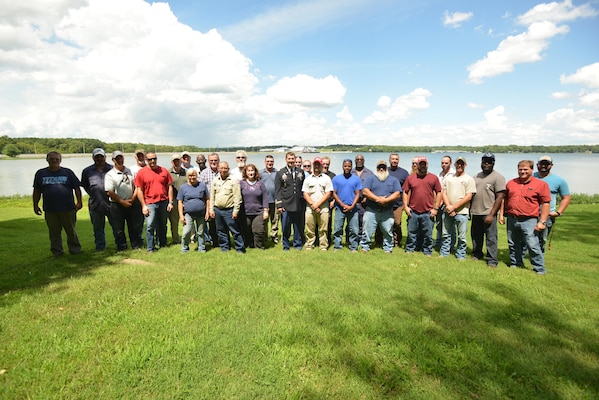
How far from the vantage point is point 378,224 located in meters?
8.10

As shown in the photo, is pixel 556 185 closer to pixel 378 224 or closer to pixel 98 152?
pixel 378 224

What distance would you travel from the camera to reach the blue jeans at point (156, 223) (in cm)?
757

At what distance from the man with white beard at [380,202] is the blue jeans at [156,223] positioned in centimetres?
497

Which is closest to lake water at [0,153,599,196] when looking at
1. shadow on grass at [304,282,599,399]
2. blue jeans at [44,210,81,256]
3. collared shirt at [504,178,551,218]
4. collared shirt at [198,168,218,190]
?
collared shirt at [198,168,218,190]

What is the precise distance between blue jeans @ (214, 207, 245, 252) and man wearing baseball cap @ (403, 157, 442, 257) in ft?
13.5

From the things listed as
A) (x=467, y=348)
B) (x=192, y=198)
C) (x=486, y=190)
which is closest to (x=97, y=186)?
(x=192, y=198)

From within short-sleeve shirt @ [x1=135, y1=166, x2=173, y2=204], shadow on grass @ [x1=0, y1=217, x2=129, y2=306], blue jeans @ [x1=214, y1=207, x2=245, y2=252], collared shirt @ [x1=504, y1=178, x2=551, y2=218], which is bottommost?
shadow on grass @ [x1=0, y1=217, x2=129, y2=306]

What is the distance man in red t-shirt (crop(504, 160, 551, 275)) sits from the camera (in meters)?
6.51

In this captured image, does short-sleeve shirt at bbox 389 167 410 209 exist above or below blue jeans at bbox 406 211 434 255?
above

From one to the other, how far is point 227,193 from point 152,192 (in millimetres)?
1779

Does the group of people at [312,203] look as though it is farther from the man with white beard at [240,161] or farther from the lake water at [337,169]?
the lake water at [337,169]

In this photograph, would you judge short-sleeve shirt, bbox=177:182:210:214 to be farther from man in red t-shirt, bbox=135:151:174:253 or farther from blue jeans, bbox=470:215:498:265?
blue jeans, bbox=470:215:498:265

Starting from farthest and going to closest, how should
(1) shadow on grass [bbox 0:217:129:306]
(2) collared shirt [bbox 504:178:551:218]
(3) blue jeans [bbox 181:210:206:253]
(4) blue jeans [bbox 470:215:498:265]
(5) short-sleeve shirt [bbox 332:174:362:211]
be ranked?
(5) short-sleeve shirt [bbox 332:174:362:211] < (3) blue jeans [bbox 181:210:206:253] < (4) blue jeans [bbox 470:215:498:265] < (2) collared shirt [bbox 504:178:551:218] < (1) shadow on grass [bbox 0:217:129:306]

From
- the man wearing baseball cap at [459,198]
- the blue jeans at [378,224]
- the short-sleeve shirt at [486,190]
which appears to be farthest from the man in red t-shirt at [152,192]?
the short-sleeve shirt at [486,190]
